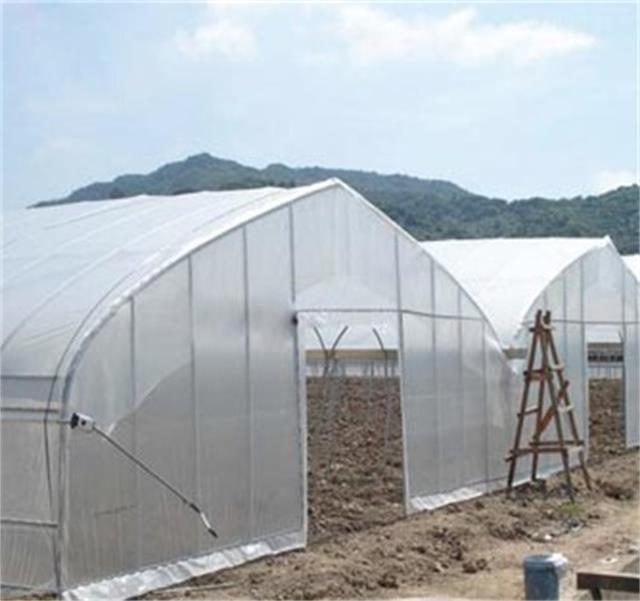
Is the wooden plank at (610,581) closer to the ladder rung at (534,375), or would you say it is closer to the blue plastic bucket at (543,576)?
the blue plastic bucket at (543,576)

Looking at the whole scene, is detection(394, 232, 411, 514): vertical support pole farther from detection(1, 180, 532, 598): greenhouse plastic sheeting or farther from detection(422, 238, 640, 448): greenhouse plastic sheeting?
detection(422, 238, 640, 448): greenhouse plastic sheeting

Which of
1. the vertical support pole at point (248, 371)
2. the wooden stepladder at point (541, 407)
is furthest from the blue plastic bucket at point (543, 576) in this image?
the wooden stepladder at point (541, 407)

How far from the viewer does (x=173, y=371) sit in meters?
10.4

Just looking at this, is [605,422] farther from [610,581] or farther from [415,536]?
[610,581]

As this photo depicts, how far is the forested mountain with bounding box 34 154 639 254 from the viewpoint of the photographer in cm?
6347

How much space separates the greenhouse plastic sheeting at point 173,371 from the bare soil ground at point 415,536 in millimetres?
509

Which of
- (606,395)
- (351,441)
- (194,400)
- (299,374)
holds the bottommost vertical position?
(606,395)

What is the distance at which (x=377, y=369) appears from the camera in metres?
31.5

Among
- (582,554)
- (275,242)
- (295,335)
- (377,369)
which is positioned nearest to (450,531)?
(582,554)

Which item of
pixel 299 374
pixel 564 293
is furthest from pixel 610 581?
pixel 564 293

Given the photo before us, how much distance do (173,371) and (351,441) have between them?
932 centimetres

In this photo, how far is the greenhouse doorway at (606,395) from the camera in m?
21.3

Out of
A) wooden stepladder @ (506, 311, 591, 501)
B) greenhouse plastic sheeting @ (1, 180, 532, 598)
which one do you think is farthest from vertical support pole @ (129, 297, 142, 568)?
wooden stepladder @ (506, 311, 591, 501)

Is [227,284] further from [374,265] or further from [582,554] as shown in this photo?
[582,554]
